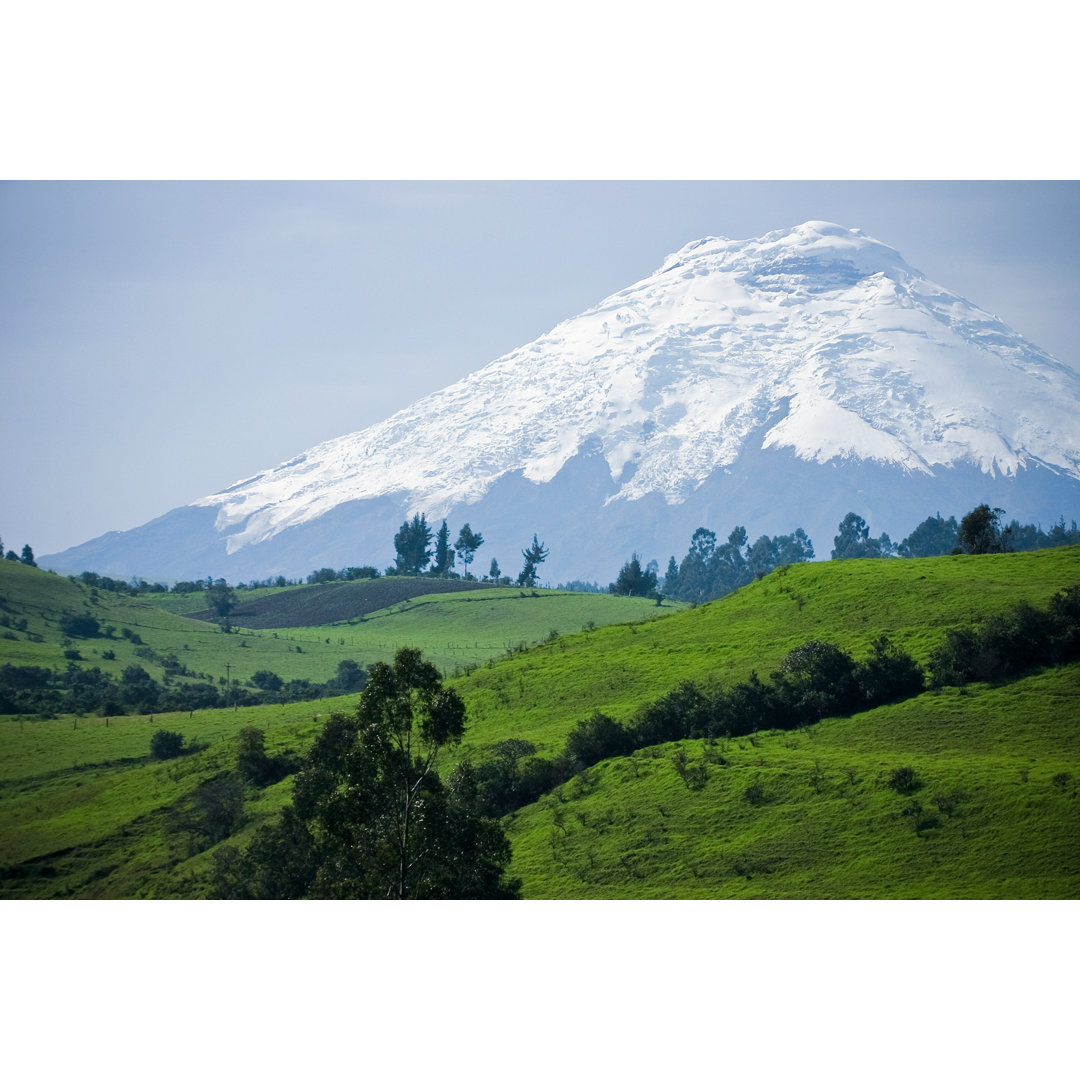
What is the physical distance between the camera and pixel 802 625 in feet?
189

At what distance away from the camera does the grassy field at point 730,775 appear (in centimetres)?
3662

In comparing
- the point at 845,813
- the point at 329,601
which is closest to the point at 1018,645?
the point at 845,813

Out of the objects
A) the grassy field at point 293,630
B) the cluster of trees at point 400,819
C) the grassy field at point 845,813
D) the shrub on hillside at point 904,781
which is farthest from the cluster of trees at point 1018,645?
the grassy field at point 293,630

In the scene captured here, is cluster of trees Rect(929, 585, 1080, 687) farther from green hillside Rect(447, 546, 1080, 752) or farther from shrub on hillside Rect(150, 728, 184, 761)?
shrub on hillside Rect(150, 728, 184, 761)

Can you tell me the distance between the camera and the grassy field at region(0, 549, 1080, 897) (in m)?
36.6

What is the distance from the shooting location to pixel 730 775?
42500 mm

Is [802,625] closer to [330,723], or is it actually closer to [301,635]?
[330,723]

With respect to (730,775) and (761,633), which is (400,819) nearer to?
(730,775)

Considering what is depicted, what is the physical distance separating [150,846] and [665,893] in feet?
81.7

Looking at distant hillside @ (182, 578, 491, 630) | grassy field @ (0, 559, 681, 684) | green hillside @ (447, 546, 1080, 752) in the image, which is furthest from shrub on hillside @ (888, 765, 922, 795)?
distant hillside @ (182, 578, 491, 630)

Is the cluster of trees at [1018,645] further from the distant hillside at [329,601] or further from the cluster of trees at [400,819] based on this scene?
the distant hillside at [329,601]

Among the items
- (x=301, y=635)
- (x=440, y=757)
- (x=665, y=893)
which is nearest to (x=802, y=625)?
(x=440, y=757)

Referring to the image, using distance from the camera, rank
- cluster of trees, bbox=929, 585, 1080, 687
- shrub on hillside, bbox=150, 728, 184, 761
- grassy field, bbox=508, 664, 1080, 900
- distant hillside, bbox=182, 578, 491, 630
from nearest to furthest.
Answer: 1. grassy field, bbox=508, 664, 1080, 900
2. cluster of trees, bbox=929, 585, 1080, 687
3. shrub on hillside, bbox=150, 728, 184, 761
4. distant hillside, bbox=182, 578, 491, 630

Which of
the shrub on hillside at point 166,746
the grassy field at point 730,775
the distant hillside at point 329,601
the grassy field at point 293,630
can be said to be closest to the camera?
Result: the grassy field at point 730,775
